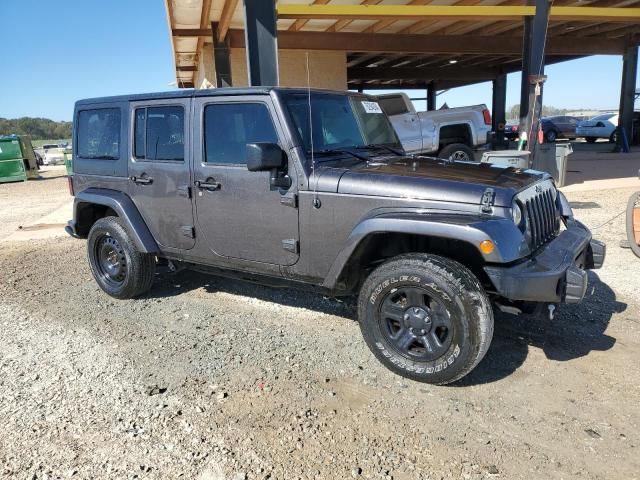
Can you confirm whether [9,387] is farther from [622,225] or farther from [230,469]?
[622,225]

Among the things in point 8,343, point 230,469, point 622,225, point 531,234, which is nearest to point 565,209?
point 531,234

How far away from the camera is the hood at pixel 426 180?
304cm

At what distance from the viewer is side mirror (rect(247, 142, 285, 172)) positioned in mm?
3316

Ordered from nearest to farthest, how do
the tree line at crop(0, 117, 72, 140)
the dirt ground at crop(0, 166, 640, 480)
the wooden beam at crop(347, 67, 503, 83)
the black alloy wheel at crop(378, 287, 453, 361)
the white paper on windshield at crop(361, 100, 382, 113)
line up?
1. the dirt ground at crop(0, 166, 640, 480)
2. the black alloy wheel at crop(378, 287, 453, 361)
3. the white paper on windshield at crop(361, 100, 382, 113)
4. the wooden beam at crop(347, 67, 503, 83)
5. the tree line at crop(0, 117, 72, 140)

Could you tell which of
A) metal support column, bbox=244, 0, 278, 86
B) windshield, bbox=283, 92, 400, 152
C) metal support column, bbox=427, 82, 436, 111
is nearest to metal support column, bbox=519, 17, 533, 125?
metal support column, bbox=244, 0, 278, 86

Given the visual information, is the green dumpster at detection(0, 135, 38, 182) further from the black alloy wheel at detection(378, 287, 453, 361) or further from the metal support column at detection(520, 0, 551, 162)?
the black alloy wheel at detection(378, 287, 453, 361)

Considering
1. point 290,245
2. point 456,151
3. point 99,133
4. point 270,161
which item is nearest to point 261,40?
point 99,133

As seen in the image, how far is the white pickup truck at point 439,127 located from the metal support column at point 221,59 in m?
4.24

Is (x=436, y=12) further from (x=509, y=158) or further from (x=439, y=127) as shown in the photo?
(x=509, y=158)

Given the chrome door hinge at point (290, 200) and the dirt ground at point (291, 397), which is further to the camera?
the chrome door hinge at point (290, 200)

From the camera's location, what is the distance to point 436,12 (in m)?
9.81

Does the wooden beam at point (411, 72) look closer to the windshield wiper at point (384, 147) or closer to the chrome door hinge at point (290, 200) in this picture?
the windshield wiper at point (384, 147)

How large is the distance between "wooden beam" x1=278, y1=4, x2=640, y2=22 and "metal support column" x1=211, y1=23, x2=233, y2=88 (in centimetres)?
385

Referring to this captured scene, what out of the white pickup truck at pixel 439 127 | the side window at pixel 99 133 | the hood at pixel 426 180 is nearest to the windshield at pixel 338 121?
the hood at pixel 426 180
